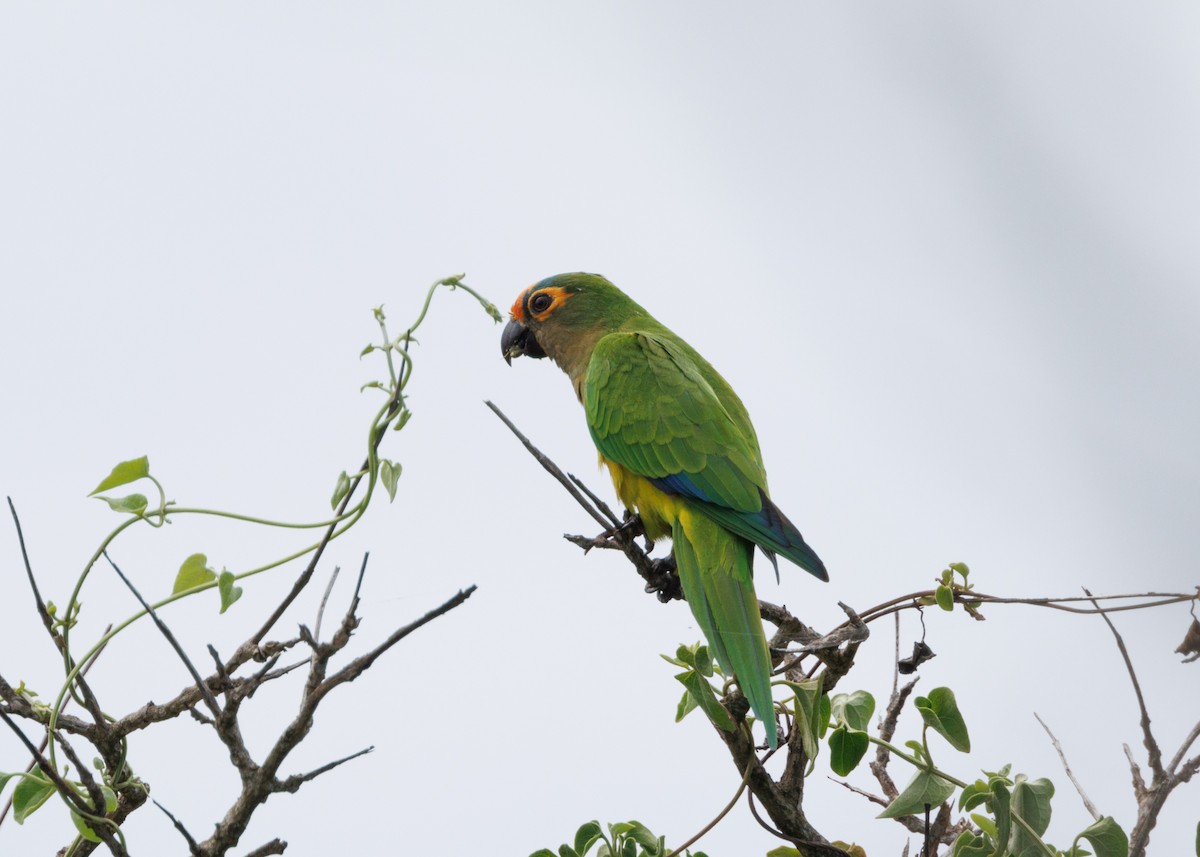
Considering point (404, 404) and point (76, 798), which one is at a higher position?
point (404, 404)

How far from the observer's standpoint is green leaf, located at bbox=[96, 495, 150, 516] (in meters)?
1.55

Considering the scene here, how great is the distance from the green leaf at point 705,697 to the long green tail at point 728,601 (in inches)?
2.3

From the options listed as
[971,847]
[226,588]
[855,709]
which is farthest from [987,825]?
[226,588]

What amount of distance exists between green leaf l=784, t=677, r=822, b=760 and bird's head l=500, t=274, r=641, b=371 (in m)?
2.10

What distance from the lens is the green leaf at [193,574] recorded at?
154 centimetres

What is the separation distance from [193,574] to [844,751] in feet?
3.73

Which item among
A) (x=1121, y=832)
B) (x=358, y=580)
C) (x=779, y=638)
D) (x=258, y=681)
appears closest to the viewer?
(x=358, y=580)

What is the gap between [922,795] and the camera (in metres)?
1.71

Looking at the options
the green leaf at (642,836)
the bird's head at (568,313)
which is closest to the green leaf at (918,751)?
the green leaf at (642,836)

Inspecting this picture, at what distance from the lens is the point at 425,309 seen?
1.79 m

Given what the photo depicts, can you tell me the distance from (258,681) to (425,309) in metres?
0.67

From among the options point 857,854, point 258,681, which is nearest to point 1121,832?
point 857,854

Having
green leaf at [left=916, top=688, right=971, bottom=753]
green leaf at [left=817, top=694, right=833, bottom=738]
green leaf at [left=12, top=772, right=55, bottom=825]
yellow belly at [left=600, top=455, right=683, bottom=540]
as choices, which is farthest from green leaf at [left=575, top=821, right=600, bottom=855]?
yellow belly at [left=600, top=455, right=683, bottom=540]

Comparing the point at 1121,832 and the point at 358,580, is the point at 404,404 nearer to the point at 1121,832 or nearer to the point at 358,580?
the point at 358,580
